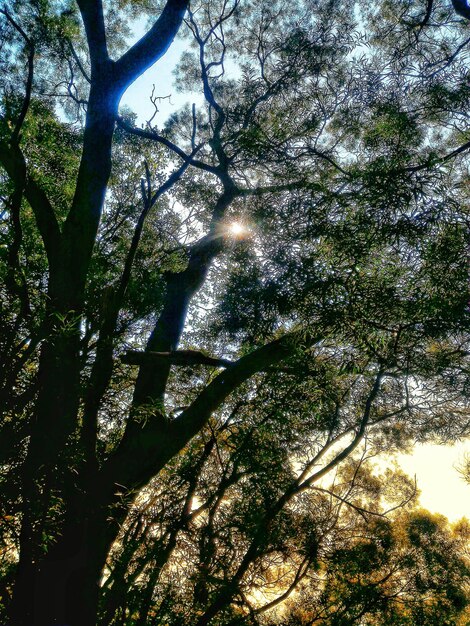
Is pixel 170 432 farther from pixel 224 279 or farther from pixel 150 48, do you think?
pixel 150 48

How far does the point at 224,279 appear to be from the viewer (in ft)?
23.6

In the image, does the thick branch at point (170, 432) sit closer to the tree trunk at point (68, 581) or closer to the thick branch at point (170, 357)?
the thick branch at point (170, 357)

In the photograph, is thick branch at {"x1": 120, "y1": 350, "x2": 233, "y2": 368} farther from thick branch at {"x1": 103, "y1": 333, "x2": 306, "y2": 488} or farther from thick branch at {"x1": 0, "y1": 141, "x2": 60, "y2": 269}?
thick branch at {"x1": 0, "y1": 141, "x2": 60, "y2": 269}

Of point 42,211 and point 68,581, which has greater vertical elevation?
point 42,211

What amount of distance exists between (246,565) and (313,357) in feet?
8.79

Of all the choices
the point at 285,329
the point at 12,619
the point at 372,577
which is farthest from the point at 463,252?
the point at 372,577

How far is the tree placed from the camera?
344 centimetres

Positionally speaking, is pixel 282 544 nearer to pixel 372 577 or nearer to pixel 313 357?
pixel 313 357

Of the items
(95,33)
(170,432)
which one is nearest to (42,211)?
(95,33)

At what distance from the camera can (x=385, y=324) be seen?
3.71m

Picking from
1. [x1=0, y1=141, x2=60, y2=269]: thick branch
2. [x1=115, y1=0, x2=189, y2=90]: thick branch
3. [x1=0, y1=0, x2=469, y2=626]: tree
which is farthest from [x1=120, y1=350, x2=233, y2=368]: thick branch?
[x1=115, y1=0, x2=189, y2=90]: thick branch

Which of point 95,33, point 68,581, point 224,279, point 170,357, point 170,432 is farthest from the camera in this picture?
point 224,279

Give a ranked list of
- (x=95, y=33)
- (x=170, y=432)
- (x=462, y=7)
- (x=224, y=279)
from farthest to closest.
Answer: (x=224, y=279)
(x=95, y=33)
(x=462, y=7)
(x=170, y=432)

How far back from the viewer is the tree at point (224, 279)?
135 inches
